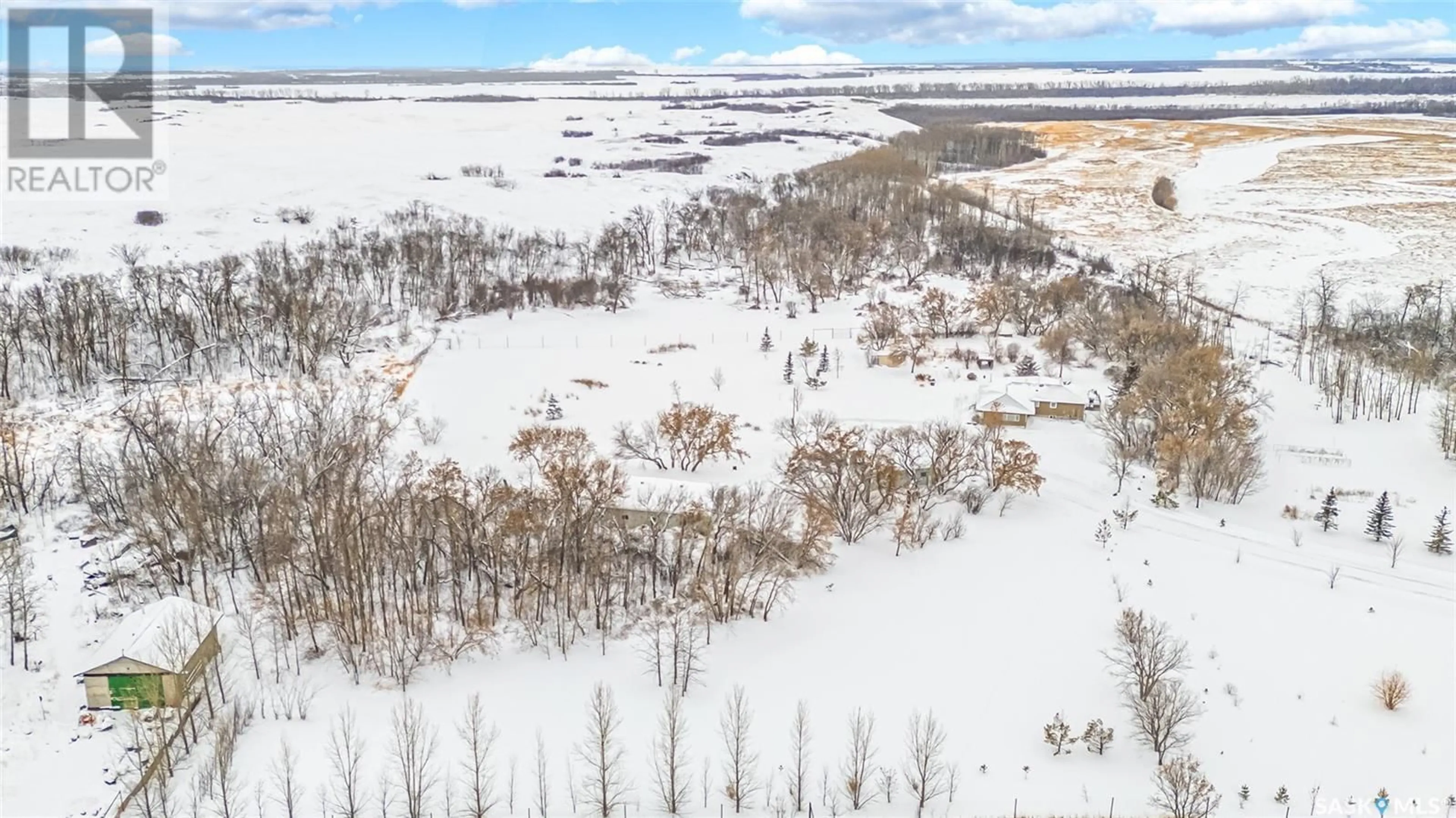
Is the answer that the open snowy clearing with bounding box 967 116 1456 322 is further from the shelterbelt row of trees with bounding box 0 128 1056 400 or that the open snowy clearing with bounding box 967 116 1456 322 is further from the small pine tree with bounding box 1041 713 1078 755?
the small pine tree with bounding box 1041 713 1078 755

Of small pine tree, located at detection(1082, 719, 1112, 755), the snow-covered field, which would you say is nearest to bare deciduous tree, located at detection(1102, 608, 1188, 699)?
the snow-covered field

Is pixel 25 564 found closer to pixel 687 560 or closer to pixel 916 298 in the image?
pixel 687 560

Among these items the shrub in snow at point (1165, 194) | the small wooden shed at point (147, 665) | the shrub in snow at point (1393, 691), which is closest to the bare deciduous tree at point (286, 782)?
the small wooden shed at point (147, 665)

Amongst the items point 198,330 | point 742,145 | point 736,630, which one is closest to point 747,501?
point 736,630

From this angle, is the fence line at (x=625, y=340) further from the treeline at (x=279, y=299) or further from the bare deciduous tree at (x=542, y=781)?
the bare deciduous tree at (x=542, y=781)

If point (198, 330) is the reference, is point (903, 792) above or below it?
below

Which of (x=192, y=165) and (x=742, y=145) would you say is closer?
(x=192, y=165)

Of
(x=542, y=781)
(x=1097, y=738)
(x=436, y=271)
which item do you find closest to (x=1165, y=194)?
(x=436, y=271)

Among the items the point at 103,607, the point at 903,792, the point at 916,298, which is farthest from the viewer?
the point at 916,298
